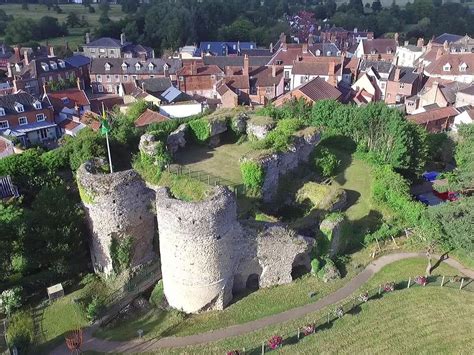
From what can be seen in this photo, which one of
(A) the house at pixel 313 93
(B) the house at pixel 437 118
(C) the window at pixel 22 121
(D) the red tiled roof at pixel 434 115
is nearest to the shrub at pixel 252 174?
(A) the house at pixel 313 93

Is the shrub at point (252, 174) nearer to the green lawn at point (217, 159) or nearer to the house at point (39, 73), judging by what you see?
the green lawn at point (217, 159)

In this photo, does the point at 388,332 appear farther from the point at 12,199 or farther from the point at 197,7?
the point at 197,7

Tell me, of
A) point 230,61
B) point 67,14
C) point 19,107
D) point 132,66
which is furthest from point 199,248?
point 67,14

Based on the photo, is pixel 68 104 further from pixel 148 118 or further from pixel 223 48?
pixel 223 48

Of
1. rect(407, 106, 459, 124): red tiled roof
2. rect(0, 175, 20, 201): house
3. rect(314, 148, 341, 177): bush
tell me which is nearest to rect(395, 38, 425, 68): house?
rect(407, 106, 459, 124): red tiled roof

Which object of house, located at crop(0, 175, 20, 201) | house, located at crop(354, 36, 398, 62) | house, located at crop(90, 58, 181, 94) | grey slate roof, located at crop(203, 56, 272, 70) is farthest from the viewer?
house, located at crop(354, 36, 398, 62)

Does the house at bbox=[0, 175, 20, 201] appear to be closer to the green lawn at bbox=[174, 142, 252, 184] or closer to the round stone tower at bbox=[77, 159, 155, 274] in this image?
the round stone tower at bbox=[77, 159, 155, 274]
